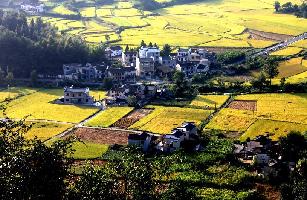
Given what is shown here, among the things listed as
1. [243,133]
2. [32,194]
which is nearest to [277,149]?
[243,133]

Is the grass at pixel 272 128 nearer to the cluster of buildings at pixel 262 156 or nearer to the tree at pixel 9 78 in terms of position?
the cluster of buildings at pixel 262 156

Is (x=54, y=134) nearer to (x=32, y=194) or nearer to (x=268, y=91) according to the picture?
(x=268, y=91)

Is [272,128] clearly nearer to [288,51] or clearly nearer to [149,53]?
[149,53]

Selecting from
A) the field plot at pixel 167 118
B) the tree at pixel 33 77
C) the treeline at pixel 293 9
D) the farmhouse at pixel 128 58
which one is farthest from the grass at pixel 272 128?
the treeline at pixel 293 9

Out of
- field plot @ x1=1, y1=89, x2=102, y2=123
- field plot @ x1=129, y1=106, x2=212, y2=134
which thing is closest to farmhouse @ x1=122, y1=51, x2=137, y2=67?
field plot @ x1=1, y1=89, x2=102, y2=123

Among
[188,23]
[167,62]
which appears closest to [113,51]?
[167,62]
